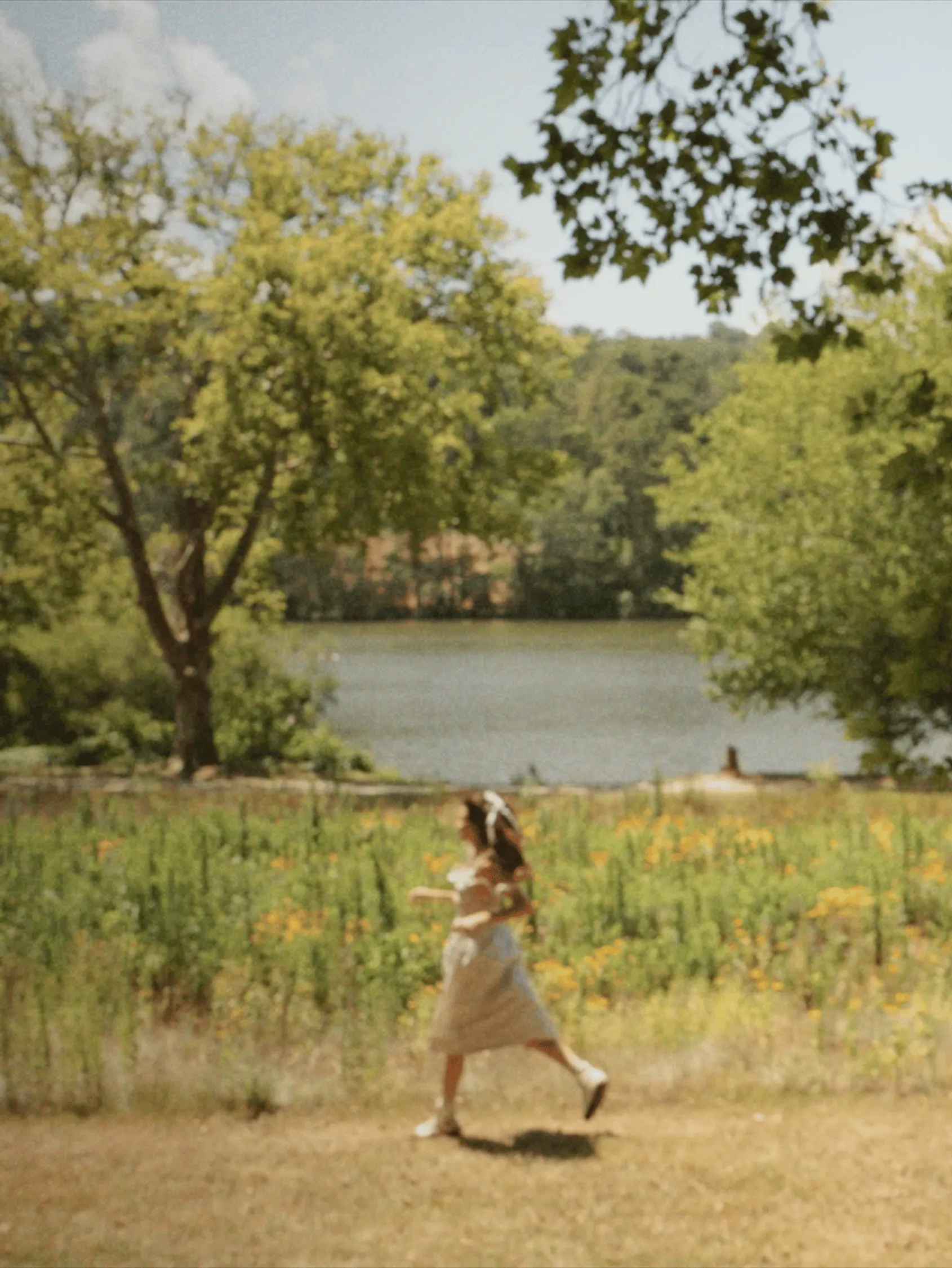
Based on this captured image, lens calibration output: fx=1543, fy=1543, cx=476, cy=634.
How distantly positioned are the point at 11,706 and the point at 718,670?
1255cm

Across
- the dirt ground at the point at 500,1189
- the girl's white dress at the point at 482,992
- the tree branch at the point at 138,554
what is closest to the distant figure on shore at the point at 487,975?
the girl's white dress at the point at 482,992

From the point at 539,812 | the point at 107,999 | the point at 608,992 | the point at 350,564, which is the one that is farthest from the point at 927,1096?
the point at 350,564

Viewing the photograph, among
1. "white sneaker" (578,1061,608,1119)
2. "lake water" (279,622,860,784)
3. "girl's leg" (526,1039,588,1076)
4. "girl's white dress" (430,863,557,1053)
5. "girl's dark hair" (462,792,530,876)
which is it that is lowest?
"lake water" (279,622,860,784)

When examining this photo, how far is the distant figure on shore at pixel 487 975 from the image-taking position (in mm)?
6547

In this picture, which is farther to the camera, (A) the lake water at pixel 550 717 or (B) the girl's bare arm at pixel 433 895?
(A) the lake water at pixel 550 717

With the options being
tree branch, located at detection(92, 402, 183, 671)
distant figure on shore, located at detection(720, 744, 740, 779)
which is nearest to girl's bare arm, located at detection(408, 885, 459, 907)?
tree branch, located at detection(92, 402, 183, 671)

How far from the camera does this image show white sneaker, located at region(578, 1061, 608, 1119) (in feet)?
21.7

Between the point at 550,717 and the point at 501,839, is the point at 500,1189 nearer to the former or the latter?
the point at 501,839

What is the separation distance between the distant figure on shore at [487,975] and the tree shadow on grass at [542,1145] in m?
0.13

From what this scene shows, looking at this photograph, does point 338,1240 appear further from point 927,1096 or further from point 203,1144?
point 927,1096

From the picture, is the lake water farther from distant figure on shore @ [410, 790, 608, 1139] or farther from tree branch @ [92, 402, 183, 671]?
distant figure on shore @ [410, 790, 608, 1139]

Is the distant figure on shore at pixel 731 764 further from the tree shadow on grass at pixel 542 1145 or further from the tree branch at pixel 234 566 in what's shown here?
the tree shadow on grass at pixel 542 1145

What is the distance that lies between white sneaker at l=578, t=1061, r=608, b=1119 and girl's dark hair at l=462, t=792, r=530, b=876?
919mm

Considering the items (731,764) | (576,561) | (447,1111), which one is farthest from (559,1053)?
(576,561)
